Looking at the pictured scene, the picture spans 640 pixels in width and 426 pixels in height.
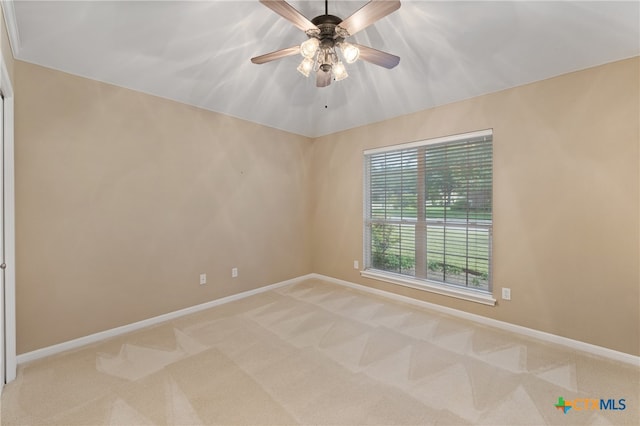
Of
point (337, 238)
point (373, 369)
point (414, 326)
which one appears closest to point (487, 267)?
point (414, 326)

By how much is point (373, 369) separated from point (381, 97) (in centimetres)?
294

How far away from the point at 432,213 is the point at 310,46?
8.14 ft

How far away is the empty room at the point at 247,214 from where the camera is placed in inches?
74.4

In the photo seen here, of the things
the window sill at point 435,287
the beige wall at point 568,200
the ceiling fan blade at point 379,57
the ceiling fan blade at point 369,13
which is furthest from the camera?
the window sill at point 435,287

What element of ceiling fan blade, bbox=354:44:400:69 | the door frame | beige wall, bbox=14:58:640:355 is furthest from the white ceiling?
the door frame

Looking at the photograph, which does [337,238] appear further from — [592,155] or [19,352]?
[19,352]

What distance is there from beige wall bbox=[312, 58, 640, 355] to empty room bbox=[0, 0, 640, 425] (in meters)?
0.02

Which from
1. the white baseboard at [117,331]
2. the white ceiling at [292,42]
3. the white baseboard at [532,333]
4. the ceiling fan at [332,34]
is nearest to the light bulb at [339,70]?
the ceiling fan at [332,34]

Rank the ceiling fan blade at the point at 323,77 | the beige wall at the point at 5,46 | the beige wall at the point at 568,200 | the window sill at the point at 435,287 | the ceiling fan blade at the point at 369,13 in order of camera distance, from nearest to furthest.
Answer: the ceiling fan blade at the point at 369,13 → the beige wall at the point at 5,46 → the ceiling fan blade at the point at 323,77 → the beige wall at the point at 568,200 → the window sill at the point at 435,287

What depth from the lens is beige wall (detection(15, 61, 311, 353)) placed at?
2309 mm

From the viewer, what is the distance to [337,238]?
4.40 m

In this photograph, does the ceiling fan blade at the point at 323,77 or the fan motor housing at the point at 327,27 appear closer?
the fan motor housing at the point at 327,27

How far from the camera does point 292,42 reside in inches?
98.8

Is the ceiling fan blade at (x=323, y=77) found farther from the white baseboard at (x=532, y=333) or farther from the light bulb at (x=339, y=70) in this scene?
the white baseboard at (x=532, y=333)
